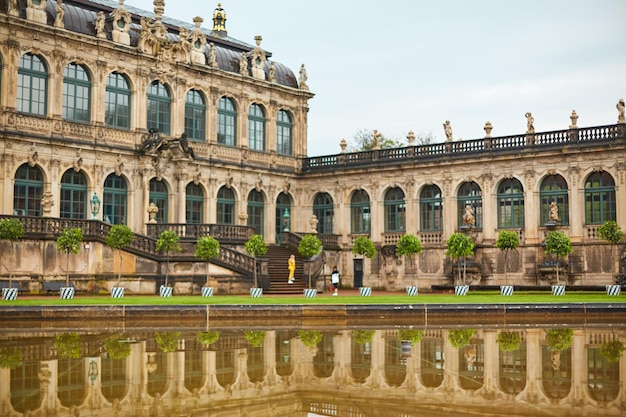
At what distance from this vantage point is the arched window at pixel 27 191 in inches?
1533

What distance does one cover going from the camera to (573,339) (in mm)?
20125

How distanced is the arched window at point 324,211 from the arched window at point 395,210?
3.61 meters

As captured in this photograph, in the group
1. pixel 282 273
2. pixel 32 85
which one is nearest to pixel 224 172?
pixel 282 273

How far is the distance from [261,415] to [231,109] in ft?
128

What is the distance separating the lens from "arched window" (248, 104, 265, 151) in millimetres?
50281

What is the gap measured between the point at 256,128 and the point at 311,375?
37083 mm

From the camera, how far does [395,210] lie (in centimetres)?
4869

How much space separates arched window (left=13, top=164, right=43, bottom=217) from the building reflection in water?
19191 mm

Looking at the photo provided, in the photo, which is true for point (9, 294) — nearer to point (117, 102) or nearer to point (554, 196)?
point (117, 102)

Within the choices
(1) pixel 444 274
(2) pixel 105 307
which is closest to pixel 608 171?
(1) pixel 444 274

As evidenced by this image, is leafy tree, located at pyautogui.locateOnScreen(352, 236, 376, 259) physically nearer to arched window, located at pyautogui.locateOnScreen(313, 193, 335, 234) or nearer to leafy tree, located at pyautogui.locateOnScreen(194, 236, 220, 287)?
arched window, located at pyautogui.locateOnScreen(313, 193, 335, 234)

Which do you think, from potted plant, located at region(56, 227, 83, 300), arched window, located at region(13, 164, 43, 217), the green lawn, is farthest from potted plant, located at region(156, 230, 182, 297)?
arched window, located at region(13, 164, 43, 217)

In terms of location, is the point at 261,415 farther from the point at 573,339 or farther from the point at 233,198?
the point at 233,198

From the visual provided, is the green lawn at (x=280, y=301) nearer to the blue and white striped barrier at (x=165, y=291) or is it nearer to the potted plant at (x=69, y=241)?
the blue and white striped barrier at (x=165, y=291)
